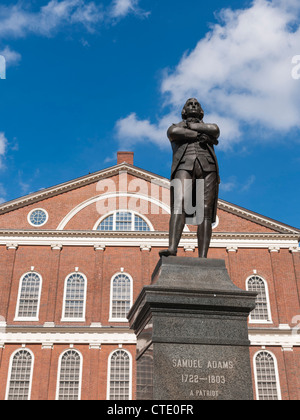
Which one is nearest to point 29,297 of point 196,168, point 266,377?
point 266,377

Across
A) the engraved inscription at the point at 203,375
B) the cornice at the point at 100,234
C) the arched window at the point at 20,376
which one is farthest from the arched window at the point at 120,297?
the engraved inscription at the point at 203,375

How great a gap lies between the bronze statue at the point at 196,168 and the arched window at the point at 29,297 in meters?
22.6

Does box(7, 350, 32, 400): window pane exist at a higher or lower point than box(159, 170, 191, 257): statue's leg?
higher

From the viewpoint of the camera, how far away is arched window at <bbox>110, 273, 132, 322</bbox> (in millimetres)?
27281

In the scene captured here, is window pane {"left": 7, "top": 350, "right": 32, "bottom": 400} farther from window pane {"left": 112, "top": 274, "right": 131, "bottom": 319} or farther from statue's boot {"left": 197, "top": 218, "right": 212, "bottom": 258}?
statue's boot {"left": 197, "top": 218, "right": 212, "bottom": 258}

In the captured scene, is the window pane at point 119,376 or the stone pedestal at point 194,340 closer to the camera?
the stone pedestal at point 194,340

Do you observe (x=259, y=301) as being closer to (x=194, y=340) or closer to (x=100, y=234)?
(x=100, y=234)

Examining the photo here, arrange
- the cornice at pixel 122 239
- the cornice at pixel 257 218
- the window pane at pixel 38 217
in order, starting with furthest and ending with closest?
the cornice at pixel 257 218
the window pane at pixel 38 217
the cornice at pixel 122 239

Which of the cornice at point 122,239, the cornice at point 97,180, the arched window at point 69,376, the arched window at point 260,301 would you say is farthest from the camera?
the cornice at point 97,180

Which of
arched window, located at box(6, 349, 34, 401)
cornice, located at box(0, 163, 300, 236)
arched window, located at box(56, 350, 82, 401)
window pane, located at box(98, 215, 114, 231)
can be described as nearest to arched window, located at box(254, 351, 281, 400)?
cornice, located at box(0, 163, 300, 236)

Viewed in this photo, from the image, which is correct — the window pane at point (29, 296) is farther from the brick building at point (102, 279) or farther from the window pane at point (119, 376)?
the window pane at point (119, 376)

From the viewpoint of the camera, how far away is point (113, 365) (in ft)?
85.4

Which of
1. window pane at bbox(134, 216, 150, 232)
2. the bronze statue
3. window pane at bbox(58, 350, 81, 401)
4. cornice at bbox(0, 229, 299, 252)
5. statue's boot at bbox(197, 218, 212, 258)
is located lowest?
statue's boot at bbox(197, 218, 212, 258)

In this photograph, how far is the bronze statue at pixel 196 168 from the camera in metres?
6.14
